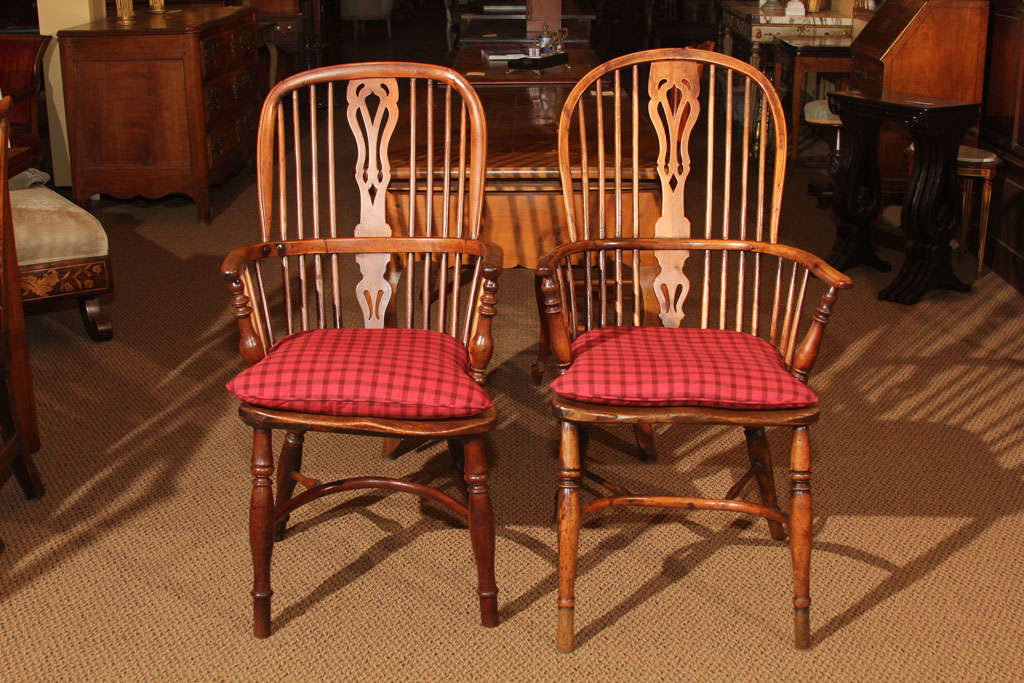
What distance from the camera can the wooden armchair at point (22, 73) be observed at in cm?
512

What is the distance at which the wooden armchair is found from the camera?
512 centimetres

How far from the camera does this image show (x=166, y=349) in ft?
12.9

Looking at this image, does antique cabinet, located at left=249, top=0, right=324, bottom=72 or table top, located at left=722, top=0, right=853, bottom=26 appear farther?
antique cabinet, located at left=249, top=0, right=324, bottom=72

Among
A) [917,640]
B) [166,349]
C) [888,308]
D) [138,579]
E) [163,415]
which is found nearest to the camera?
[917,640]

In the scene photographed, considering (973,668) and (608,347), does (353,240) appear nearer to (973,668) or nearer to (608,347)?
(608,347)

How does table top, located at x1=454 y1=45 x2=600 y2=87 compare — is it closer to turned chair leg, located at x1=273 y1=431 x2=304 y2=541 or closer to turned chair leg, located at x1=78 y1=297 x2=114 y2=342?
turned chair leg, located at x1=78 y1=297 x2=114 y2=342

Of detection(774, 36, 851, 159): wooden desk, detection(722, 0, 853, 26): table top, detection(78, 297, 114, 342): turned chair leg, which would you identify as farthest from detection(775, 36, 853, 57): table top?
detection(78, 297, 114, 342): turned chair leg

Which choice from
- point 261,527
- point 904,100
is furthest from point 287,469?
point 904,100

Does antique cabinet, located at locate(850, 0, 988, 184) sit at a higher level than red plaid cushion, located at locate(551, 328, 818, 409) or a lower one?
higher

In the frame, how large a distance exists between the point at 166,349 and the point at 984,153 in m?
3.50

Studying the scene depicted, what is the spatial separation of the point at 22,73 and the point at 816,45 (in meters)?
4.62

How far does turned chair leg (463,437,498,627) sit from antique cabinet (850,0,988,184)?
353 centimetres

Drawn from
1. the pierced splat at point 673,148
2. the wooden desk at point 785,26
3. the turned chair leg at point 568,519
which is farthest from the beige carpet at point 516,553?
the wooden desk at point 785,26

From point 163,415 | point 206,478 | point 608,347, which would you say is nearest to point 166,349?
point 163,415
